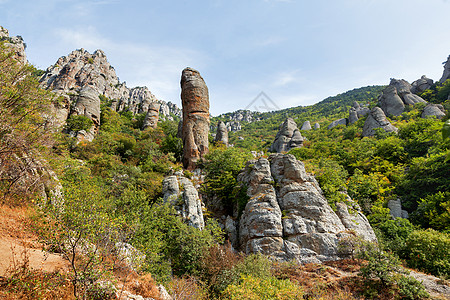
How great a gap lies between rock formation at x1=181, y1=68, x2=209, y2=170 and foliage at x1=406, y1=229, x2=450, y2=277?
21.0m

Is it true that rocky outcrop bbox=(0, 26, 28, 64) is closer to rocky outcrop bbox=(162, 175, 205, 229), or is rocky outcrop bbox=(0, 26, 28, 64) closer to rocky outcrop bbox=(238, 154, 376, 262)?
rocky outcrop bbox=(162, 175, 205, 229)

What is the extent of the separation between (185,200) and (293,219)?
29.8 ft

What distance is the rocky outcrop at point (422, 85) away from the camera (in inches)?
2216

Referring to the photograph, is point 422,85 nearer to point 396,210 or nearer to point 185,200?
point 396,210

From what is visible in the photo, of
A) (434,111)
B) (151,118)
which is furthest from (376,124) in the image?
(151,118)

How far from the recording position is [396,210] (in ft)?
63.7

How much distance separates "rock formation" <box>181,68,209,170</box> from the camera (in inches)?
1053

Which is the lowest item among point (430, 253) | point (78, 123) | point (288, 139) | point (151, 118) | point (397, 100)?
point (430, 253)

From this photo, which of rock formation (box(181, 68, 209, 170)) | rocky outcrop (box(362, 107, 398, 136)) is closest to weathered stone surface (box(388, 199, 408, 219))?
rock formation (box(181, 68, 209, 170))

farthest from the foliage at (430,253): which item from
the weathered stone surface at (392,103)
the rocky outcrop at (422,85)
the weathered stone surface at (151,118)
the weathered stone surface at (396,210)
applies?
the rocky outcrop at (422,85)

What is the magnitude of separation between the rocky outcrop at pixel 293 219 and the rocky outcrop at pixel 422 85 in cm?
6143

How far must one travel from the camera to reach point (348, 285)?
1116 cm

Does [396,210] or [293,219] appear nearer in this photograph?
[293,219]

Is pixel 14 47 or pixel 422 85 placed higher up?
pixel 422 85
